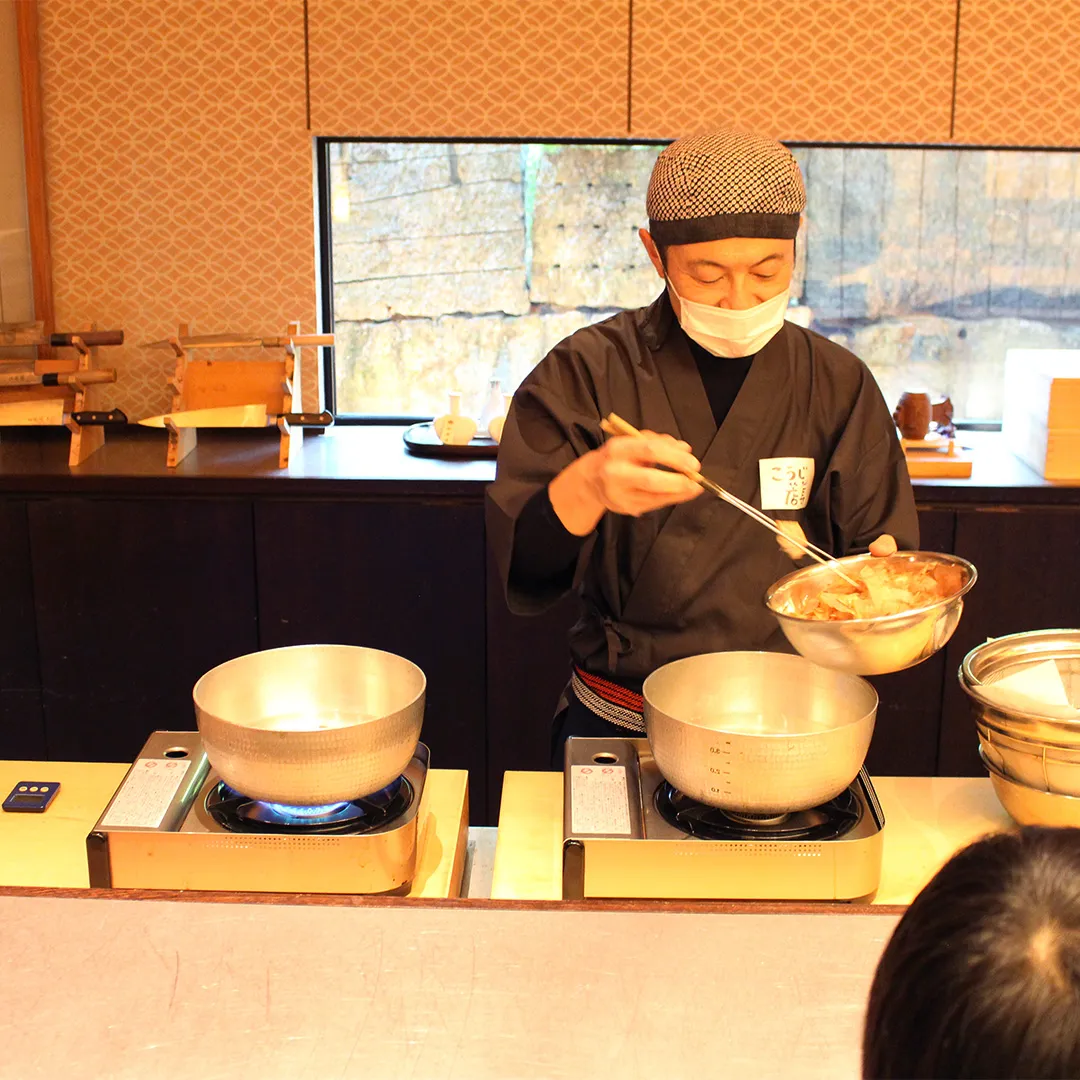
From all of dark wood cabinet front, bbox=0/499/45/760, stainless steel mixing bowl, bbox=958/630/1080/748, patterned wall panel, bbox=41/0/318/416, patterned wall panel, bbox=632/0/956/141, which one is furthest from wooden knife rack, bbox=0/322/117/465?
stainless steel mixing bowl, bbox=958/630/1080/748

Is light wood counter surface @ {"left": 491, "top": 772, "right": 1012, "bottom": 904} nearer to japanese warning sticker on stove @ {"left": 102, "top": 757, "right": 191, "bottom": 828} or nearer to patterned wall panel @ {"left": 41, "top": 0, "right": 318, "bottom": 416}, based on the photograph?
japanese warning sticker on stove @ {"left": 102, "top": 757, "right": 191, "bottom": 828}

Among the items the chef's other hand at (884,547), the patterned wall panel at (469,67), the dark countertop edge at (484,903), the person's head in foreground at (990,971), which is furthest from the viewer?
the patterned wall panel at (469,67)

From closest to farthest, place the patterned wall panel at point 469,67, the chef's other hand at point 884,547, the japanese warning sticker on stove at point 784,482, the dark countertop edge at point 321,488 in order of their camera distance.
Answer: the chef's other hand at point 884,547, the japanese warning sticker on stove at point 784,482, the dark countertop edge at point 321,488, the patterned wall panel at point 469,67

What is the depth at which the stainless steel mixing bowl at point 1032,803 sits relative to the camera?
1.59m

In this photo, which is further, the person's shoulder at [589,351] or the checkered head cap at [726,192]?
the person's shoulder at [589,351]

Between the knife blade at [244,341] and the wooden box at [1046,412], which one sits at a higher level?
the knife blade at [244,341]

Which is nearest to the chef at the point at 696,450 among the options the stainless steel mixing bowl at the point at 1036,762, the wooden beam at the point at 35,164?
the stainless steel mixing bowl at the point at 1036,762

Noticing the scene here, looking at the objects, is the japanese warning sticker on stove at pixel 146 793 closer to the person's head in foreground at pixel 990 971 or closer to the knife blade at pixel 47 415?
the person's head in foreground at pixel 990 971

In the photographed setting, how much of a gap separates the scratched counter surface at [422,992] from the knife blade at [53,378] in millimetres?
2193

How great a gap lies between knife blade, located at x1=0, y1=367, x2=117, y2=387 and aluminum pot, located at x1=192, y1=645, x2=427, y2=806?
6.48 ft

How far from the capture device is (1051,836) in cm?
64

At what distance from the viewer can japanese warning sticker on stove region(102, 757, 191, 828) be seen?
1579 mm

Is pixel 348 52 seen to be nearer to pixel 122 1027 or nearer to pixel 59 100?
pixel 59 100

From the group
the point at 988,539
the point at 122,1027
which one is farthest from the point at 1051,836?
the point at 988,539
